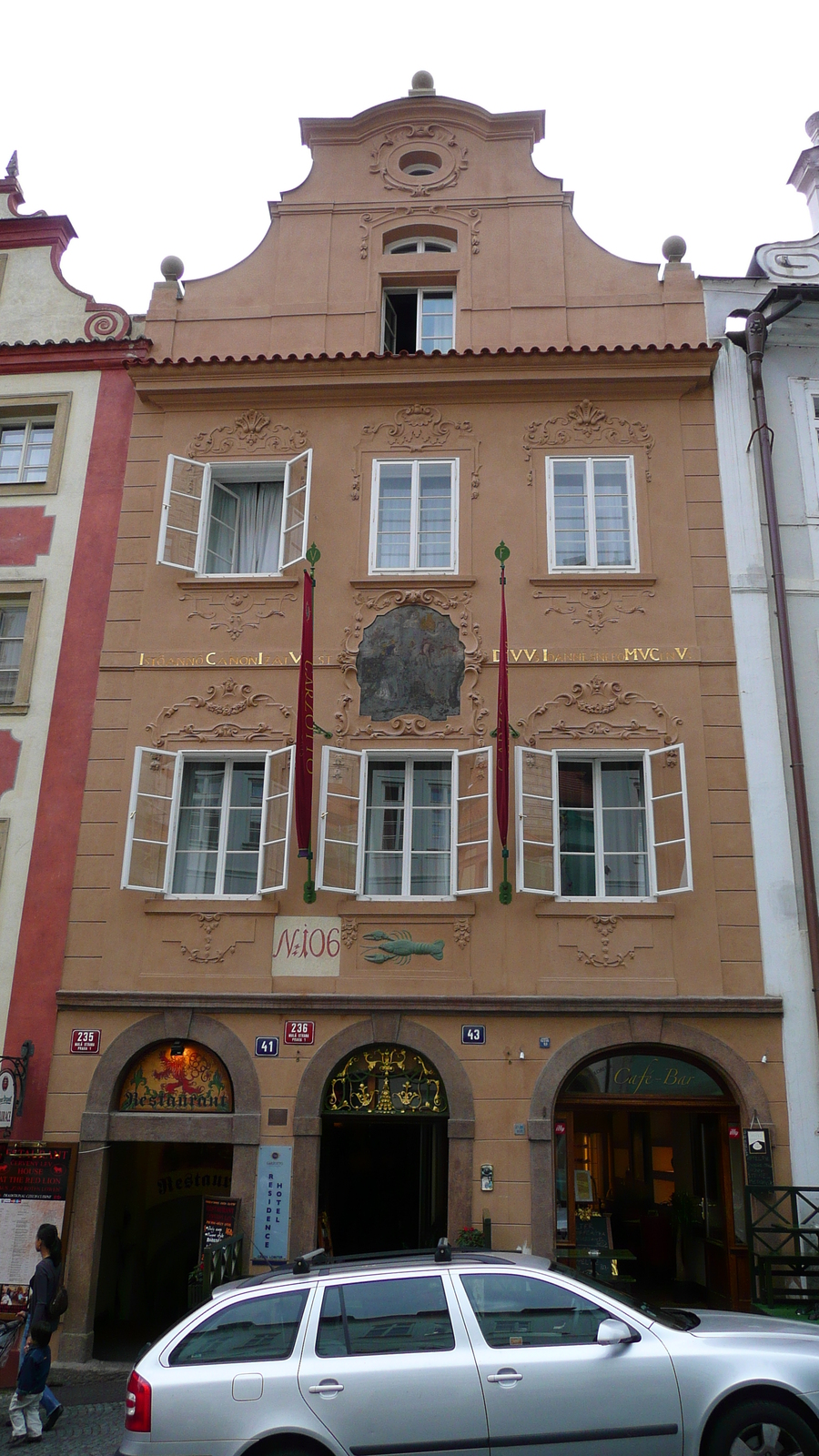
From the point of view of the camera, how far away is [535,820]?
12.5 m

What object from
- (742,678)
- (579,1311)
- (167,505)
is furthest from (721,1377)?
(167,505)

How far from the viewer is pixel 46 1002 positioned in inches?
497

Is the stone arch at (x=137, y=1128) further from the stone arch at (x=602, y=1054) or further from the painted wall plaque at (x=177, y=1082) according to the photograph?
the stone arch at (x=602, y=1054)

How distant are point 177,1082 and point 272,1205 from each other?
1.70 metres

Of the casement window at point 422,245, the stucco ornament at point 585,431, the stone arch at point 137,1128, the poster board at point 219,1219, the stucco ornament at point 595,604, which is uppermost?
the casement window at point 422,245

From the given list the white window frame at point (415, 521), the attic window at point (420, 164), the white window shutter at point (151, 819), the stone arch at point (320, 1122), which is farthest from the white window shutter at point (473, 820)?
the attic window at point (420, 164)

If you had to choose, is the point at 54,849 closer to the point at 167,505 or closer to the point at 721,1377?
the point at 167,505

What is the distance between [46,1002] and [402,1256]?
6744 mm

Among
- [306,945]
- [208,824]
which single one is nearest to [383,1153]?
[306,945]

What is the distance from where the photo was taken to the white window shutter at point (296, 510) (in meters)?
14.0

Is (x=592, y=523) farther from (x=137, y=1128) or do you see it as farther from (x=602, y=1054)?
(x=137, y=1128)

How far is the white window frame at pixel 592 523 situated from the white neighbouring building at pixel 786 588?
114cm

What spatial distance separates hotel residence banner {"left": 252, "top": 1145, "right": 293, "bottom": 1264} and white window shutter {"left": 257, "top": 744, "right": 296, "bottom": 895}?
Result: 9.27 ft

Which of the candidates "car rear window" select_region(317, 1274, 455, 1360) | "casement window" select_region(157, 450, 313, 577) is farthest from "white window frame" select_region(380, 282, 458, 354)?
"car rear window" select_region(317, 1274, 455, 1360)
